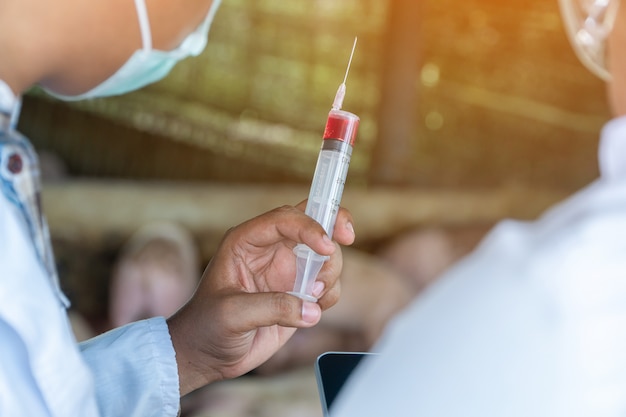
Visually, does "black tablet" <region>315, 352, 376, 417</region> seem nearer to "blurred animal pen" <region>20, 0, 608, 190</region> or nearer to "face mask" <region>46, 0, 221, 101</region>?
"face mask" <region>46, 0, 221, 101</region>

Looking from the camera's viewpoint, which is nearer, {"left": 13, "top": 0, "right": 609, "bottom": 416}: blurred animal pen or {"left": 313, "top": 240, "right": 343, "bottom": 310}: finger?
{"left": 313, "top": 240, "right": 343, "bottom": 310}: finger

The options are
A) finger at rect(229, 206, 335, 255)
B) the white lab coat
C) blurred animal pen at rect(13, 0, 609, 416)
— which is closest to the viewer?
the white lab coat

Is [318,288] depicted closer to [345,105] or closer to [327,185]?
[327,185]

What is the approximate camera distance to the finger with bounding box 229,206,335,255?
77cm

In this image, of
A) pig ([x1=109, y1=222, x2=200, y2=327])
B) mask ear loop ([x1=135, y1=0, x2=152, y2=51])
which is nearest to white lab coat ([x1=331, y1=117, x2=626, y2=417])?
mask ear loop ([x1=135, y1=0, x2=152, y2=51])

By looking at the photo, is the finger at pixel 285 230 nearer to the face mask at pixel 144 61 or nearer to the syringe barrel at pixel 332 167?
the syringe barrel at pixel 332 167

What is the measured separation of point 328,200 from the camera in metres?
0.83

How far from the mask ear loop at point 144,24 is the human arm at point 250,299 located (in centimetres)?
24

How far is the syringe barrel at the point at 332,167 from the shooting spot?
2.69 feet

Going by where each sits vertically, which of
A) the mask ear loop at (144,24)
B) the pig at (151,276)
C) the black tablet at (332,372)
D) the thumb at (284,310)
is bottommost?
the pig at (151,276)

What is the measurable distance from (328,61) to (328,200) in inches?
122

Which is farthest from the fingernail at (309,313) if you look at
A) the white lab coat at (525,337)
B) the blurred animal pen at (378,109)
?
the blurred animal pen at (378,109)

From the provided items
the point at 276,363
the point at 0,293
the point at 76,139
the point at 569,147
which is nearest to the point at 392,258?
the point at 276,363

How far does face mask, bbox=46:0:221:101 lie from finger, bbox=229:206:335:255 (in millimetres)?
233
